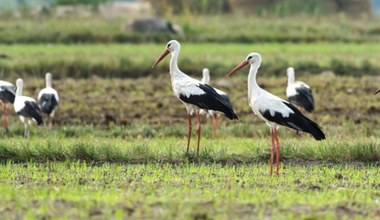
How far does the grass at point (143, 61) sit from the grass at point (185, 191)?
10544 millimetres

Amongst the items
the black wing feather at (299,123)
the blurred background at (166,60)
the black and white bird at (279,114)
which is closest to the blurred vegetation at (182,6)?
the blurred background at (166,60)

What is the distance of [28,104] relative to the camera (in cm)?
1509

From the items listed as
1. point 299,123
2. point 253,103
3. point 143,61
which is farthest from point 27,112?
point 143,61

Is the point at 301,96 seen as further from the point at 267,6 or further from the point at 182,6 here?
the point at 267,6

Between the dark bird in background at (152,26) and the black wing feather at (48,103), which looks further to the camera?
the dark bird in background at (152,26)

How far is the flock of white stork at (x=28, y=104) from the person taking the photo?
49.1 feet

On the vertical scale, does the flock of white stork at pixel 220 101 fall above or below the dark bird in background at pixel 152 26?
below

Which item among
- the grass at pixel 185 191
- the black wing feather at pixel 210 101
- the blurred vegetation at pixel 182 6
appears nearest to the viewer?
the grass at pixel 185 191

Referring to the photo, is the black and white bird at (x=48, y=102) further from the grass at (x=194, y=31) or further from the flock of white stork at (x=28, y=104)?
the grass at (x=194, y=31)

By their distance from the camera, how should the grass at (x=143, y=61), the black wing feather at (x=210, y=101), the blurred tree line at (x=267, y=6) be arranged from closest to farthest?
the black wing feather at (x=210, y=101), the grass at (x=143, y=61), the blurred tree line at (x=267, y=6)

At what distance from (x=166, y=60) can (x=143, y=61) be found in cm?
74

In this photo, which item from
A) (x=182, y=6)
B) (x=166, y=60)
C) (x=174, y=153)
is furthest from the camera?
(x=182, y=6)

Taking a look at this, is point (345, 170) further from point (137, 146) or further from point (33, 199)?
point (33, 199)

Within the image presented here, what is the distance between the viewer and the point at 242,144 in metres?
13.2
